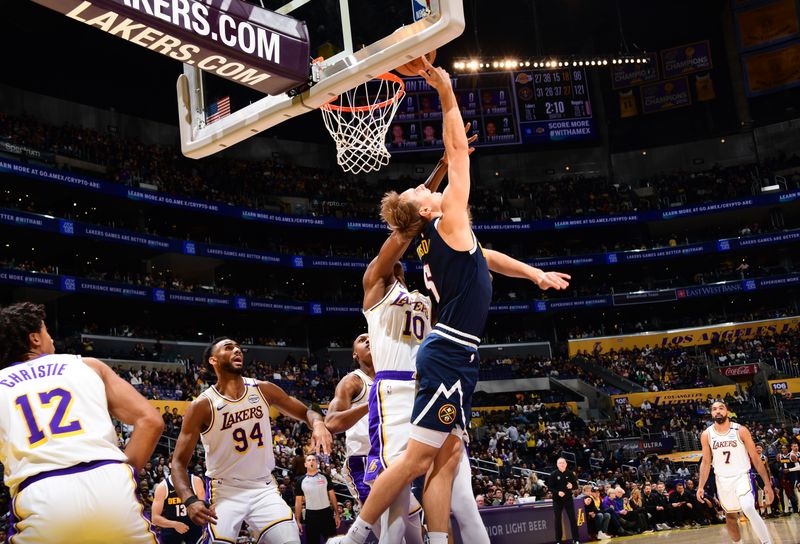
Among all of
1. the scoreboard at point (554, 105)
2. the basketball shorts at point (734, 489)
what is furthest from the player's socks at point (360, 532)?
the scoreboard at point (554, 105)

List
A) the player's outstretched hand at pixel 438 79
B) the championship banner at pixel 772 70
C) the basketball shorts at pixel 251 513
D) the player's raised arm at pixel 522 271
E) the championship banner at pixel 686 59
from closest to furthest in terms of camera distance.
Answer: the player's outstretched hand at pixel 438 79, the player's raised arm at pixel 522 271, the basketball shorts at pixel 251 513, the championship banner at pixel 772 70, the championship banner at pixel 686 59

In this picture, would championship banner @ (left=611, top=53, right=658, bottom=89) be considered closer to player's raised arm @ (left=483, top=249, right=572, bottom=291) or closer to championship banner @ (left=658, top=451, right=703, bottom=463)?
championship banner @ (left=658, top=451, right=703, bottom=463)

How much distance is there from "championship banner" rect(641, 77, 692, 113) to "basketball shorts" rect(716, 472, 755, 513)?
36115mm

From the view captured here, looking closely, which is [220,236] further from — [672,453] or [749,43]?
[749,43]

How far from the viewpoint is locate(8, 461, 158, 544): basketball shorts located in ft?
10.7

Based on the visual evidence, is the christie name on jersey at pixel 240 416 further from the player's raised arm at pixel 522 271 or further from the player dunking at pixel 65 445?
the player dunking at pixel 65 445

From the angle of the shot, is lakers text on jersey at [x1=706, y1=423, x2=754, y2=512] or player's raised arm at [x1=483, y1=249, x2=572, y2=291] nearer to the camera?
player's raised arm at [x1=483, y1=249, x2=572, y2=291]

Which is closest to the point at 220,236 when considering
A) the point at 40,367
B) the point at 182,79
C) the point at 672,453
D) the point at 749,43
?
the point at 672,453

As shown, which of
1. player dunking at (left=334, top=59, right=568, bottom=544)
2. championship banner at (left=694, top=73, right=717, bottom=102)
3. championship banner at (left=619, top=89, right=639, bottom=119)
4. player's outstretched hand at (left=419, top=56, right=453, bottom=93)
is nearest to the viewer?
player dunking at (left=334, top=59, right=568, bottom=544)

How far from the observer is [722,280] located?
4091 cm

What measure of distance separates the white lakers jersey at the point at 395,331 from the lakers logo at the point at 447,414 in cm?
90

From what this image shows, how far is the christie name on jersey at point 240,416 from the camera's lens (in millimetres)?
6332

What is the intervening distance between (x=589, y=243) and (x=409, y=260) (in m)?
10.8

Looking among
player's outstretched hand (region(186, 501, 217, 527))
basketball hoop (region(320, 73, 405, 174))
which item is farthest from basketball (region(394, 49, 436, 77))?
player's outstretched hand (region(186, 501, 217, 527))
